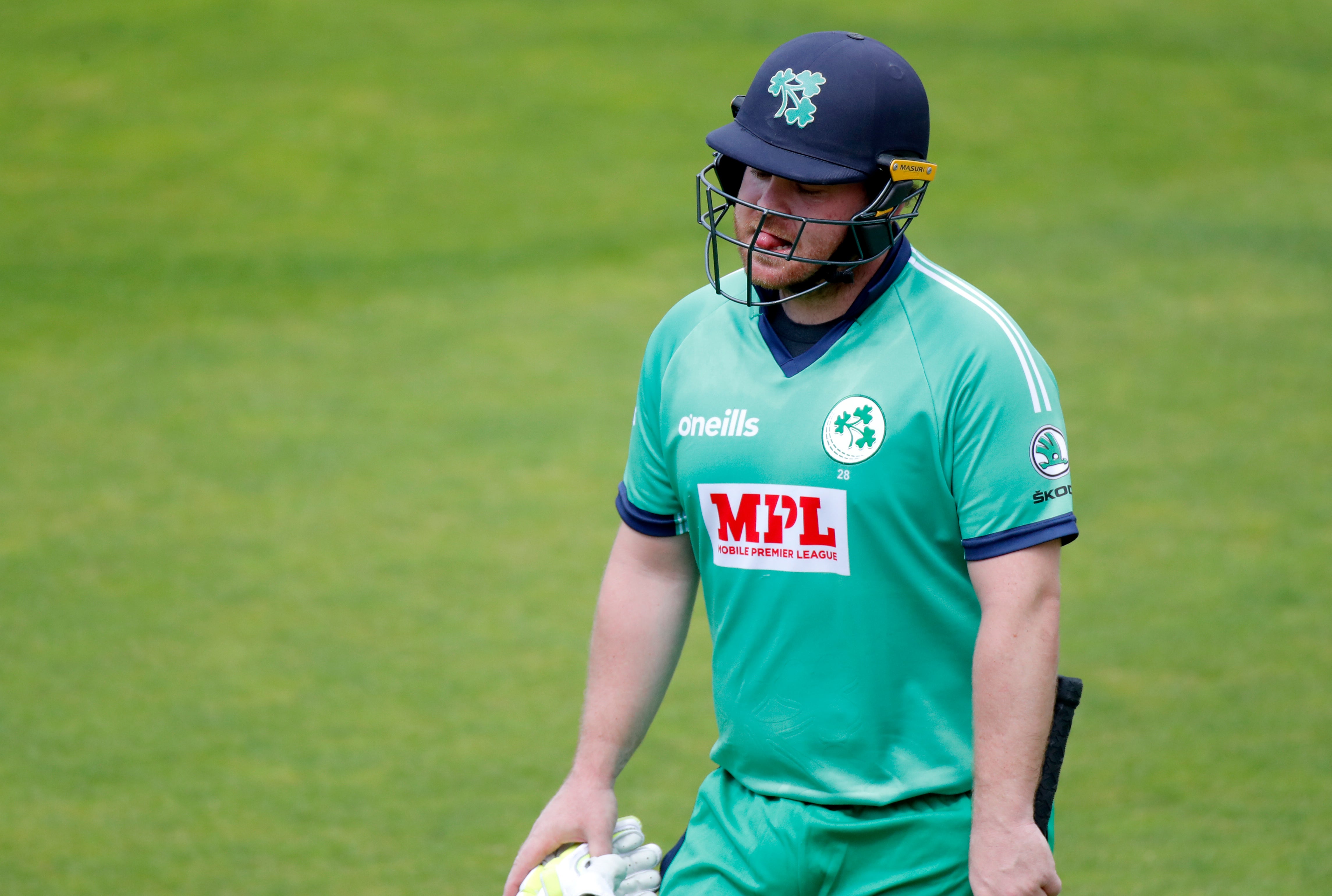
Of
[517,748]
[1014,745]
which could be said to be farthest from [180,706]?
[1014,745]

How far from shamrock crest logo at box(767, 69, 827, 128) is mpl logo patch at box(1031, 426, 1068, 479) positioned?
64 centimetres

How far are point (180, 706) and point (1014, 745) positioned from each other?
4.26 metres

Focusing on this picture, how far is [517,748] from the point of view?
222 inches

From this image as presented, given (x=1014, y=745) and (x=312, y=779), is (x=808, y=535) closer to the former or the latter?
(x=1014, y=745)

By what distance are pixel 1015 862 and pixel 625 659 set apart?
0.85m

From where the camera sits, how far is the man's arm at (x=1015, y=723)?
2.35 meters

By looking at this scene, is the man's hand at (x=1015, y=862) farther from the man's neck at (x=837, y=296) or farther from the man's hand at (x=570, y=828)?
the man's neck at (x=837, y=296)

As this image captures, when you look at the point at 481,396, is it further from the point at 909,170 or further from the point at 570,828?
the point at 909,170

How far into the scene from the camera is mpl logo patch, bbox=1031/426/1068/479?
2412 mm

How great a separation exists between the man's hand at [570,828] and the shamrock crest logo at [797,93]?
4.09 feet

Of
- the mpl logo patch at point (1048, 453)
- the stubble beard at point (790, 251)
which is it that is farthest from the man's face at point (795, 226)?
the mpl logo patch at point (1048, 453)

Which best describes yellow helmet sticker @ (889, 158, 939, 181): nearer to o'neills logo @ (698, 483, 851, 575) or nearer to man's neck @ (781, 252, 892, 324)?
man's neck @ (781, 252, 892, 324)

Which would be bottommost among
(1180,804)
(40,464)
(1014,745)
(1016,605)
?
(1180,804)

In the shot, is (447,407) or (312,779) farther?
(447,407)
